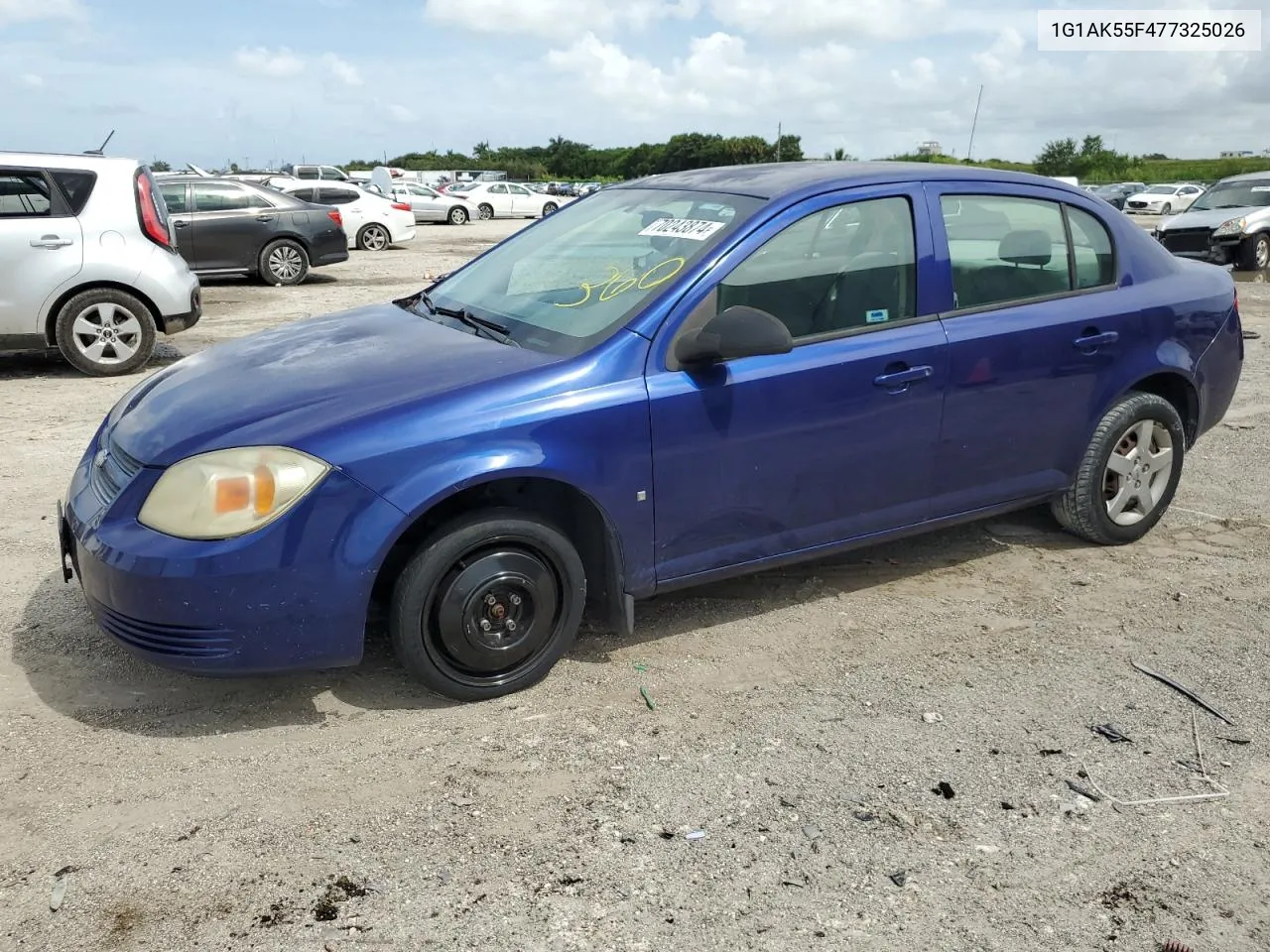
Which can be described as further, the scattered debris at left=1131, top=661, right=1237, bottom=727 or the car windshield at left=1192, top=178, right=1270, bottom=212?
the car windshield at left=1192, top=178, right=1270, bottom=212

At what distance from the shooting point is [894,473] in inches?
160

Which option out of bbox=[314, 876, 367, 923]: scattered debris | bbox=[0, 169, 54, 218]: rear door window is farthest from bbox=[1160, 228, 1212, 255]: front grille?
bbox=[314, 876, 367, 923]: scattered debris

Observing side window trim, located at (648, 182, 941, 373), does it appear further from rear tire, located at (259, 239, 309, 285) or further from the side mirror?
rear tire, located at (259, 239, 309, 285)

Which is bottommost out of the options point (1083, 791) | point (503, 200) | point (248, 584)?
point (1083, 791)

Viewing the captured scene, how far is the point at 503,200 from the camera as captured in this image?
36938 millimetres

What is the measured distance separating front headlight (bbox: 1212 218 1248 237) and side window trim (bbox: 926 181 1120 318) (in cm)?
1467

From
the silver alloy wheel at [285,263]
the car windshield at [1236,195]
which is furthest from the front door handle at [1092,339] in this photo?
the car windshield at [1236,195]

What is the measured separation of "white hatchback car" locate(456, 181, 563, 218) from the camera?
36.1 m

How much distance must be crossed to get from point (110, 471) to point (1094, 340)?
12.3ft

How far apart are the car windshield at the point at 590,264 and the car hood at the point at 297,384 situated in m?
0.20

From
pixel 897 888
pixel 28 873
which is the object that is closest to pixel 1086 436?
pixel 897 888

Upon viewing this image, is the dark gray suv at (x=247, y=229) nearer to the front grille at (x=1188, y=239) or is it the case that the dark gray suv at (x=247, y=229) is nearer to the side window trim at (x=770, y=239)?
the side window trim at (x=770, y=239)

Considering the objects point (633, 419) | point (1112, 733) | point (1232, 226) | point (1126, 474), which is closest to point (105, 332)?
point (633, 419)

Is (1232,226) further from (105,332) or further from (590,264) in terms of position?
(590,264)
